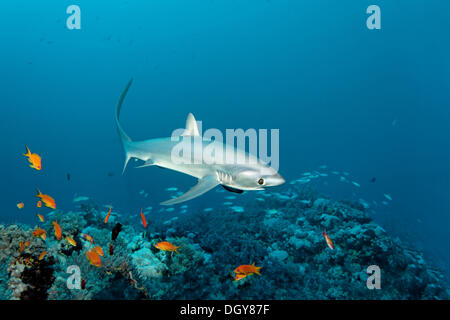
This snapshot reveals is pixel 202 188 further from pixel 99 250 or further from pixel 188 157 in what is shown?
pixel 99 250

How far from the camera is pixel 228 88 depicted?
5098 inches

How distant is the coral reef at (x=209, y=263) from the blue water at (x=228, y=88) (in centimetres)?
7416

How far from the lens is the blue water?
9362cm

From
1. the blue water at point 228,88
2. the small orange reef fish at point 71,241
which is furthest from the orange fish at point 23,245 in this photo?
the blue water at point 228,88

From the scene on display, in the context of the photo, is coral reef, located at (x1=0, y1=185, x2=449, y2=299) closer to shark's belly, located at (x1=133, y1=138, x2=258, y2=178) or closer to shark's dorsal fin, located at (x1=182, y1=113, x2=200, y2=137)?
shark's belly, located at (x1=133, y1=138, x2=258, y2=178)

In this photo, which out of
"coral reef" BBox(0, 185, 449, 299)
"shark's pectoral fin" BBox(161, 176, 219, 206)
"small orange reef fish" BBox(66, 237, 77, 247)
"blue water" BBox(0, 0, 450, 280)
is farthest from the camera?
"blue water" BBox(0, 0, 450, 280)

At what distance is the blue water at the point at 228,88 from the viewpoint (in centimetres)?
9362

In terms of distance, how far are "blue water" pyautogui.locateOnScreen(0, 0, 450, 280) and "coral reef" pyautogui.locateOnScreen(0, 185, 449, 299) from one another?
7416 centimetres

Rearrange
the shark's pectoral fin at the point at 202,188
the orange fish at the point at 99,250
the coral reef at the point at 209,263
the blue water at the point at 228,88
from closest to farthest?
the shark's pectoral fin at the point at 202,188
the coral reef at the point at 209,263
the orange fish at the point at 99,250
the blue water at the point at 228,88

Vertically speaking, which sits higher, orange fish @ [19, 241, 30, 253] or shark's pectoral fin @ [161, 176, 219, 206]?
shark's pectoral fin @ [161, 176, 219, 206]

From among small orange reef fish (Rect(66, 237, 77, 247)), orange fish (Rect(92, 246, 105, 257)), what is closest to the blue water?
small orange reef fish (Rect(66, 237, 77, 247))

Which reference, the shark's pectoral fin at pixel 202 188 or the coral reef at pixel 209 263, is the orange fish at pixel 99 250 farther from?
the shark's pectoral fin at pixel 202 188

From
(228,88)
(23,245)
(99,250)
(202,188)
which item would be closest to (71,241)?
(99,250)

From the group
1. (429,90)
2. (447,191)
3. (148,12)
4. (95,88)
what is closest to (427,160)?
(447,191)
